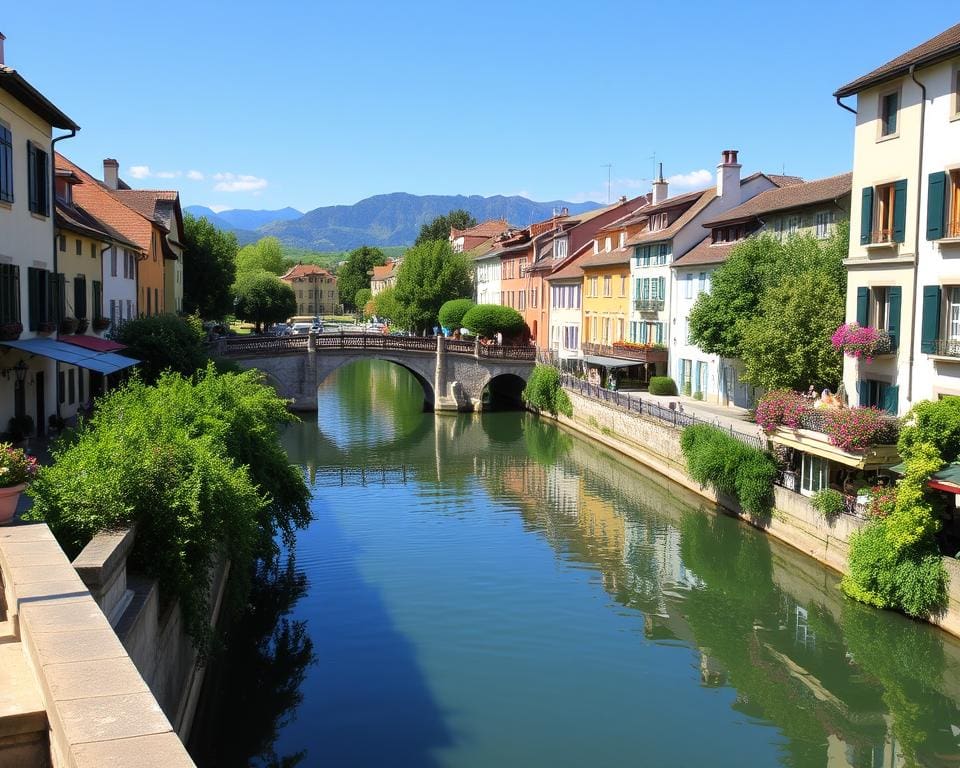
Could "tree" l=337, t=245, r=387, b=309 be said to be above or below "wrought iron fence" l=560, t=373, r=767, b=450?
above

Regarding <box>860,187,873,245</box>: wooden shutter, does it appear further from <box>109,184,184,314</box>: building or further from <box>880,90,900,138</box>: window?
<box>109,184,184,314</box>: building

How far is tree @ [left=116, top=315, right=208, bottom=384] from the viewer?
→ 30.2 meters

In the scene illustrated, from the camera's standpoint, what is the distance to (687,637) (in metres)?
18.8

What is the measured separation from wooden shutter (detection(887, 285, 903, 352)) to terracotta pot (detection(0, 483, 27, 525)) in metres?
19.3

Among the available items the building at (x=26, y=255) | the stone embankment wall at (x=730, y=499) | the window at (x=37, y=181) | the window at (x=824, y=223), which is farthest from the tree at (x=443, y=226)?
the window at (x=37, y=181)

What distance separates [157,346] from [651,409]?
17.6 m

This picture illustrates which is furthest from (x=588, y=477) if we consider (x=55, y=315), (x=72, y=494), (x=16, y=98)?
(x=72, y=494)

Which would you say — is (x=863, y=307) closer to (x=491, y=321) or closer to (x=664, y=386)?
(x=664, y=386)

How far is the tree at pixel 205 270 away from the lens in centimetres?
5769

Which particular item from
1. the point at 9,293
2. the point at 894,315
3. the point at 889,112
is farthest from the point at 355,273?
the point at 894,315

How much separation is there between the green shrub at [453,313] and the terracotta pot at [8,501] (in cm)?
5952

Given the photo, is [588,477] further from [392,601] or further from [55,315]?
[55,315]

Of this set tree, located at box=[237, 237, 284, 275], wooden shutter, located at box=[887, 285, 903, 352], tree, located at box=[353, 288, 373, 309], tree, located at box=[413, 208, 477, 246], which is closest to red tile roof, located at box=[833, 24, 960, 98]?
wooden shutter, located at box=[887, 285, 903, 352]

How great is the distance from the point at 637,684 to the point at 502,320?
47.9 m
